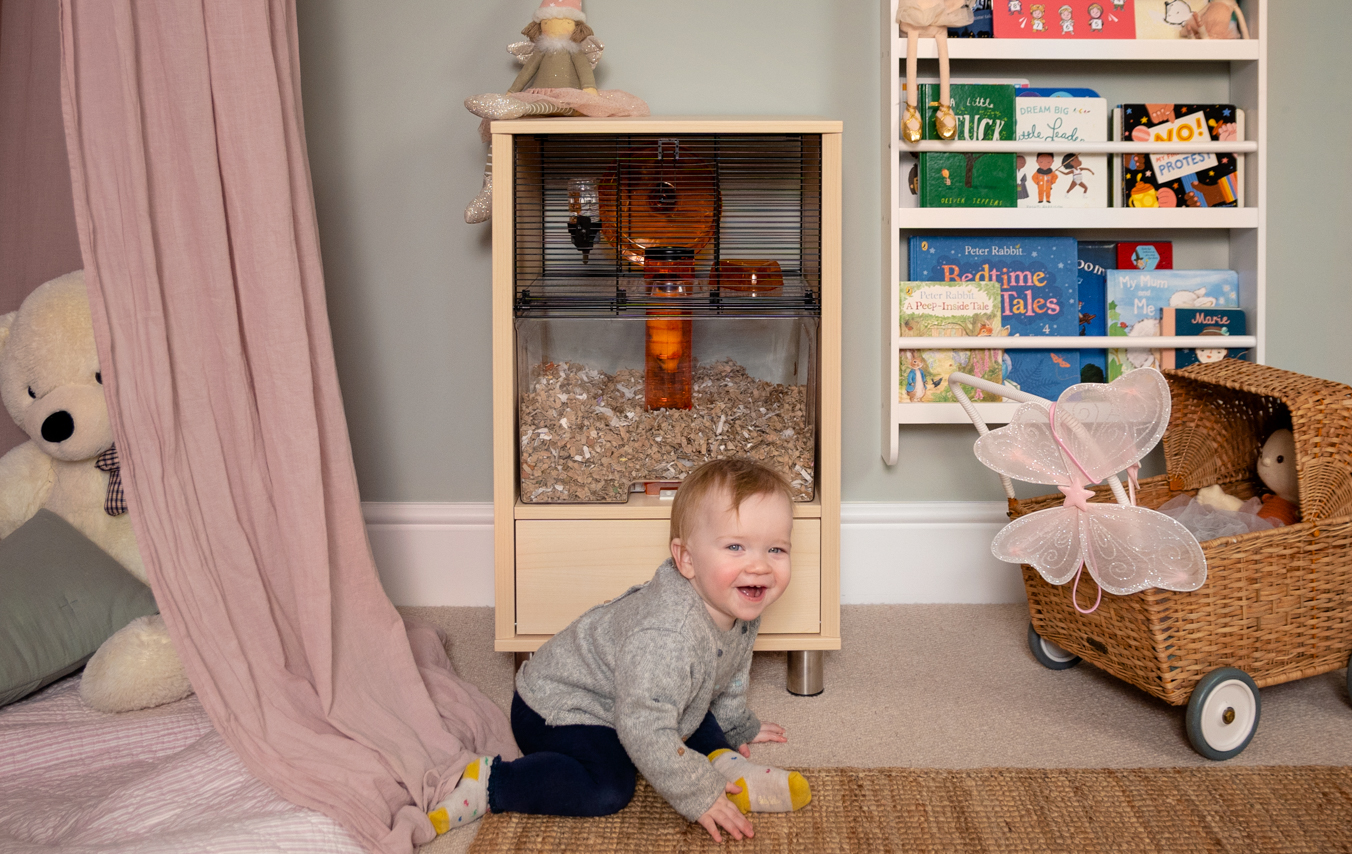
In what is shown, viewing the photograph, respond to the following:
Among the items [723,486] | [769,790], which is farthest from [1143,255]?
[769,790]

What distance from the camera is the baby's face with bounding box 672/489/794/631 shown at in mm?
1304

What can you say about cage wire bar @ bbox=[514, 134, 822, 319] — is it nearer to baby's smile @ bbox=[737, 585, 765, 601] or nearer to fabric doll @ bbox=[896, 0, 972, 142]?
fabric doll @ bbox=[896, 0, 972, 142]

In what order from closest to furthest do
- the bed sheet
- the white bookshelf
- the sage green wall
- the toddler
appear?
the bed sheet
the toddler
the white bookshelf
the sage green wall

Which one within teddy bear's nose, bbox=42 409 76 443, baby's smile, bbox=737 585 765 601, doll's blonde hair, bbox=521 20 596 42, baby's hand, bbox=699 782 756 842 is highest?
doll's blonde hair, bbox=521 20 596 42

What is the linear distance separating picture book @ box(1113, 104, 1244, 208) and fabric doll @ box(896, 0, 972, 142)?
0.41m

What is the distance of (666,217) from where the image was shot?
1.68 m

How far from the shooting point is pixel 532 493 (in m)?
1.68

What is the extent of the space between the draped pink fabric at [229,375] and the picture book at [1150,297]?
5.25 feet

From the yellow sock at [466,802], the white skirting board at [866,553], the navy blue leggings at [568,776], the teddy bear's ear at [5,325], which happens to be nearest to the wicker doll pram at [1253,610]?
the white skirting board at [866,553]

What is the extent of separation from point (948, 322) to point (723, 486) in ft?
3.06

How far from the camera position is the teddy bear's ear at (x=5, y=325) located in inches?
63.9

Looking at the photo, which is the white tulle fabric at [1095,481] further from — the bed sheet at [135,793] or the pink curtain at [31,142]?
the pink curtain at [31,142]

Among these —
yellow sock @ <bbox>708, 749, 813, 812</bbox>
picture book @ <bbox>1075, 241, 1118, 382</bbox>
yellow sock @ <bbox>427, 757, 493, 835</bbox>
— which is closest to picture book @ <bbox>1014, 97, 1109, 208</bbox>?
picture book @ <bbox>1075, 241, 1118, 382</bbox>

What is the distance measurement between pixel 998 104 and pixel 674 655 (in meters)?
1.40
